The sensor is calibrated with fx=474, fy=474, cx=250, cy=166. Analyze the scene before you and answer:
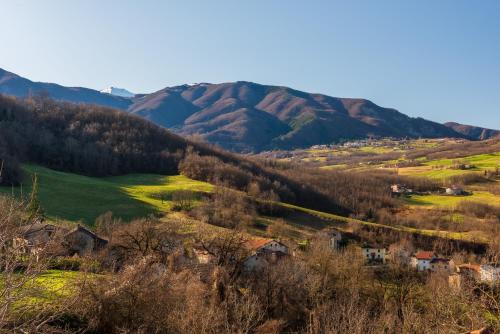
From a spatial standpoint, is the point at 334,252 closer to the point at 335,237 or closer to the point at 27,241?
the point at 335,237

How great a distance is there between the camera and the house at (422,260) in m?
65.4

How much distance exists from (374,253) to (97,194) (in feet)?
152

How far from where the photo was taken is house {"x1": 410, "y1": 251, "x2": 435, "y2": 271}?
215ft

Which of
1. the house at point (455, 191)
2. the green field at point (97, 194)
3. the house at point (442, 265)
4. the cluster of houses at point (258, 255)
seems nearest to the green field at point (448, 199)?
the house at point (455, 191)

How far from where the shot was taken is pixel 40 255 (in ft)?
32.0

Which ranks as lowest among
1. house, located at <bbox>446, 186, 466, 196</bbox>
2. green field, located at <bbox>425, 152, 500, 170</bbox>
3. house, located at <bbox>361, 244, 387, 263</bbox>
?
house, located at <bbox>361, 244, 387, 263</bbox>

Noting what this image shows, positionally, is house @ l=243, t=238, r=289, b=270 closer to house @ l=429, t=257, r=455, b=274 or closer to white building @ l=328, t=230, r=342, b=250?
white building @ l=328, t=230, r=342, b=250

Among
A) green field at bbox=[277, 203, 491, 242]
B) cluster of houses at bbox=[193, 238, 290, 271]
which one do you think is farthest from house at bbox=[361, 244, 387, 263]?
cluster of houses at bbox=[193, 238, 290, 271]

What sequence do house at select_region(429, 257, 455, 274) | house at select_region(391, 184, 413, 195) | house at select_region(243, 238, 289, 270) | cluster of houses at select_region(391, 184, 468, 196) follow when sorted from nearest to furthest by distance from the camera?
house at select_region(243, 238, 289, 270) < house at select_region(429, 257, 455, 274) < cluster of houses at select_region(391, 184, 468, 196) < house at select_region(391, 184, 413, 195)

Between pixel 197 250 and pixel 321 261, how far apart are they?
36.4 feet

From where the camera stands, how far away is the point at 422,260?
2638 inches

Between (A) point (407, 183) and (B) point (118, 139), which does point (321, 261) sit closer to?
(B) point (118, 139)

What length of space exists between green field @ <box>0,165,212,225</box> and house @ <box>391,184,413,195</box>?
62.5 m

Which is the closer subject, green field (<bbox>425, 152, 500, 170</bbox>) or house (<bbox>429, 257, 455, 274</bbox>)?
house (<bbox>429, 257, 455, 274</bbox>)
